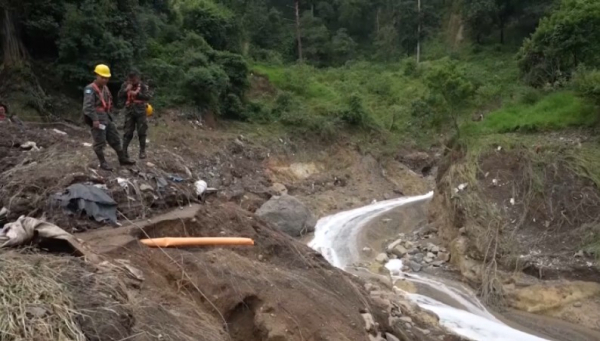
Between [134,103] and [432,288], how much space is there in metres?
8.68

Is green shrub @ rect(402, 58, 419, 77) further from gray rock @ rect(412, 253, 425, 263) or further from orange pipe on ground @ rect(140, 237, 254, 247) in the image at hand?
orange pipe on ground @ rect(140, 237, 254, 247)

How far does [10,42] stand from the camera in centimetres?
1961

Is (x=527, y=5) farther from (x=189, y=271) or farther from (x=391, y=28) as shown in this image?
(x=189, y=271)

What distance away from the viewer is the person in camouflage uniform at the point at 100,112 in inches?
369

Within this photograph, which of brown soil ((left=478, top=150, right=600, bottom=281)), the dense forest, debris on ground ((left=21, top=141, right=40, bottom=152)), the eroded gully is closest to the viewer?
debris on ground ((left=21, top=141, right=40, bottom=152))

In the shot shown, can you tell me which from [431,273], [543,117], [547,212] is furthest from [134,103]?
→ [543,117]

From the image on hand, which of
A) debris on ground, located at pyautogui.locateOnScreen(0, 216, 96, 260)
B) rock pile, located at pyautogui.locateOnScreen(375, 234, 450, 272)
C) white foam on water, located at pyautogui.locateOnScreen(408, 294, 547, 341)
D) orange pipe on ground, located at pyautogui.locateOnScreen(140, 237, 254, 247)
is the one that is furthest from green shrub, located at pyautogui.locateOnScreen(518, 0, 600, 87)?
debris on ground, located at pyautogui.locateOnScreen(0, 216, 96, 260)

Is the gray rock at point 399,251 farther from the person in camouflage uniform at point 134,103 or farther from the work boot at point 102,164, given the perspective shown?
the work boot at point 102,164

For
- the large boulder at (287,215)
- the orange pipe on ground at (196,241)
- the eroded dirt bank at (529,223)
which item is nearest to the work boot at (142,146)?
the orange pipe on ground at (196,241)

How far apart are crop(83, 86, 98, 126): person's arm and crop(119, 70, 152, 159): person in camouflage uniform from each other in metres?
1.28

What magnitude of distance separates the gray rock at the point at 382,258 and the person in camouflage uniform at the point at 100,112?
918 cm

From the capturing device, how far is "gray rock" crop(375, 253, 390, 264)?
16.8m

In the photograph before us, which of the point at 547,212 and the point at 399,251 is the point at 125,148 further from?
the point at 547,212

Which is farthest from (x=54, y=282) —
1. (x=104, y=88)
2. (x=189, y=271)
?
(x=104, y=88)
